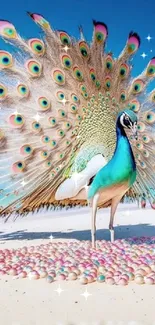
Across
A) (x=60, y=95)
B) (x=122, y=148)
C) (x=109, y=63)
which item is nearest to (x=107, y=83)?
(x=109, y=63)

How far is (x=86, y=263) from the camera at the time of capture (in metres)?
4.34

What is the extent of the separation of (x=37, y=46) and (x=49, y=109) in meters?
0.82

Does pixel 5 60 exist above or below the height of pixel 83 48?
below

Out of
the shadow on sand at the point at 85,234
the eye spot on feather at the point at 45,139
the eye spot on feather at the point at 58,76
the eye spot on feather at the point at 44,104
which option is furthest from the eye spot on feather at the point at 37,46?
the shadow on sand at the point at 85,234

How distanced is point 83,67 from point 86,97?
1.33 feet

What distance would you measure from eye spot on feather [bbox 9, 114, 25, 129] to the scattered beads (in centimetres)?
162

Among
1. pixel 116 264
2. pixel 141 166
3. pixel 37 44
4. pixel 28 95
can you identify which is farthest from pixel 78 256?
pixel 37 44

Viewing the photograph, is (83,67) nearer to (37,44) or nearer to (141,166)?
(37,44)

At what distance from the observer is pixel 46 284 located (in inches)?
151

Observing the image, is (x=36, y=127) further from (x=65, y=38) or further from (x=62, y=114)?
(x=65, y=38)

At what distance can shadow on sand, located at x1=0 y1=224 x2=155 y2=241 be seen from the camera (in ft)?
22.3

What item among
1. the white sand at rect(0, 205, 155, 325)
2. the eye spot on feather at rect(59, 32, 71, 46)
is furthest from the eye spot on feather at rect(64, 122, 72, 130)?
the white sand at rect(0, 205, 155, 325)

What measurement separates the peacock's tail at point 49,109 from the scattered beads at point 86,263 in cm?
82

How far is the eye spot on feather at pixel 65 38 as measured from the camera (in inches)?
215
